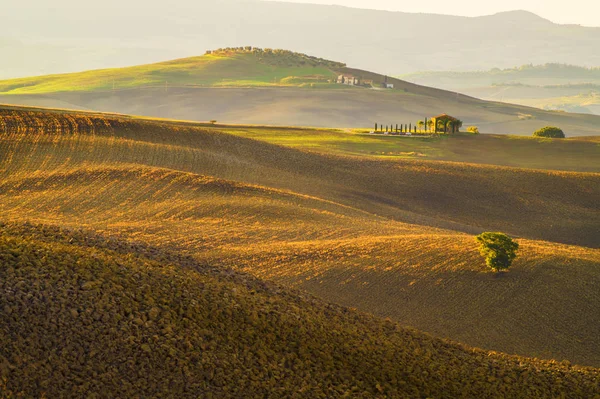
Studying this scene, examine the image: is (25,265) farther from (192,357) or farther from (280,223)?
(280,223)

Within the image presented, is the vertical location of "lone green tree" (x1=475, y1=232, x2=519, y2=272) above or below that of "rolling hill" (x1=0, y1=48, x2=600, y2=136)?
below

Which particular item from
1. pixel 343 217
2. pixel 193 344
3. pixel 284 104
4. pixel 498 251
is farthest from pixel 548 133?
pixel 193 344

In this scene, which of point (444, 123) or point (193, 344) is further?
point (444, 123)

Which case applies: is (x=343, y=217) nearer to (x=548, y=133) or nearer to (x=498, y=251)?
(x=498, y=251)

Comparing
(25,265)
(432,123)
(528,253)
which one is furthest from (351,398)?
(432,123)

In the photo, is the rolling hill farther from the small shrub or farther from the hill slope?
the hill slope

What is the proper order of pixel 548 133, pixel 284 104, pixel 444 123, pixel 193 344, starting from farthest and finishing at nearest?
1. pixel 284 104
2. pixel 548 133
3. pixel 444 123
4. pixel 193 344

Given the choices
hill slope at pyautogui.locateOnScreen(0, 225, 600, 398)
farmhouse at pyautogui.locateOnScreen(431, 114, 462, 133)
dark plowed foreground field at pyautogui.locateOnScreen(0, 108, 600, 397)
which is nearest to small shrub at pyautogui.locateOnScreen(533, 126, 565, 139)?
farmhouse at pyautogui.locateOnScreen(431, 114, 462, 133)
